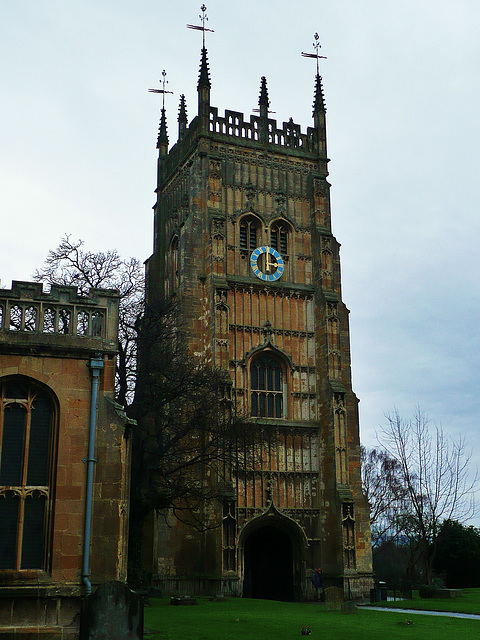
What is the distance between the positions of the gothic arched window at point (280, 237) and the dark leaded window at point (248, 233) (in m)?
1.01

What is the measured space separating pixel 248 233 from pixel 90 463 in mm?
28491

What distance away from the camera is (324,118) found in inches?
1921

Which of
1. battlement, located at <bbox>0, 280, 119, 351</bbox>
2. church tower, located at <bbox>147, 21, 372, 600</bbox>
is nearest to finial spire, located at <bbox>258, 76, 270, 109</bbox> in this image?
church tower, located at <bbox>147, 21, 372, 600</bbox>

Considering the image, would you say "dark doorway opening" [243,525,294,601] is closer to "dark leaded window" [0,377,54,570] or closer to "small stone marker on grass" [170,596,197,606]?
"small stone marker on grass" [170,596,197,606]

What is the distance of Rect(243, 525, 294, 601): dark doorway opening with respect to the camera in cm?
4116

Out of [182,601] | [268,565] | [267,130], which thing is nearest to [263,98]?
[267,130]

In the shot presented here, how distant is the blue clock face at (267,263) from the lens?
4363cm

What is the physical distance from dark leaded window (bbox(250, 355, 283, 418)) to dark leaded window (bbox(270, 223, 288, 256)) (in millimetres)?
6292

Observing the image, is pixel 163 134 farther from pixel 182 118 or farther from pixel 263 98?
pixel 263 98

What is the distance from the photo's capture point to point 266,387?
4216 centimetres

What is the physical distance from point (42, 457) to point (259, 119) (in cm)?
3353

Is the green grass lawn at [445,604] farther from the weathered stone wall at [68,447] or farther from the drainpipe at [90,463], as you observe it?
the drainpipe at [90,463]

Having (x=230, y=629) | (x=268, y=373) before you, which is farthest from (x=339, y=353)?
(x=230, y=629)

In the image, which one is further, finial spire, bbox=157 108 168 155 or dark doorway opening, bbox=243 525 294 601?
finial spire, bbox=157 108 168 155
